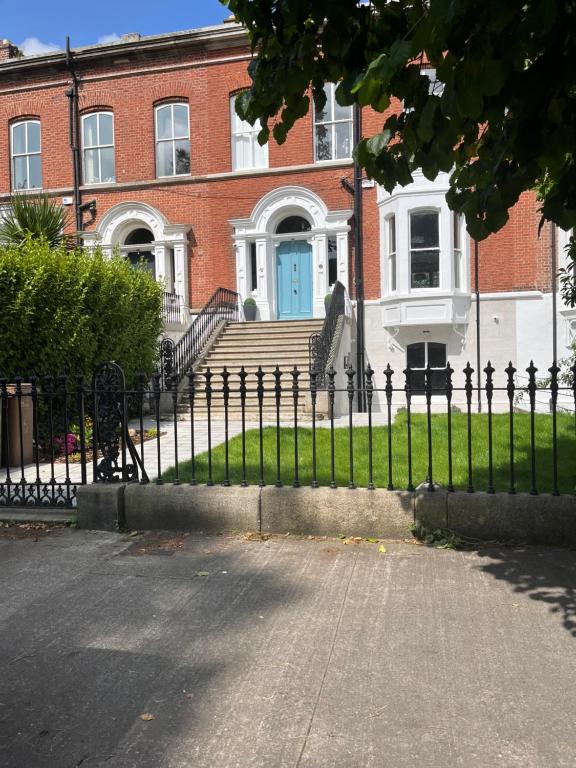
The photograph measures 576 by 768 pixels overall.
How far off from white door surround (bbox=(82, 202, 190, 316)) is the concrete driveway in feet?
48.8

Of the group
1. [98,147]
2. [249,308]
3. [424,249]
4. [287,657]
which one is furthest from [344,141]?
[287,657]

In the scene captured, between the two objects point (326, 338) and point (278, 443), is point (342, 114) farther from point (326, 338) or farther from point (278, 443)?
point (278, 443)

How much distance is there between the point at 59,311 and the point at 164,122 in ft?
37.9

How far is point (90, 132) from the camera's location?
67.0ft

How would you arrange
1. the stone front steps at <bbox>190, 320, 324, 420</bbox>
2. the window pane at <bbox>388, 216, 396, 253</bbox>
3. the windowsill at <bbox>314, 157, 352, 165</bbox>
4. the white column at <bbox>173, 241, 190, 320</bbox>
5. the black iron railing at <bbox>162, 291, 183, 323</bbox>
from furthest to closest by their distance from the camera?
1. the white column at <bbox>173, 241, 190, 320</bbox>
2. the windowsill at <bbox>314, 157, 352, 165</bbox>
3. the window pane at <bbox>388, 216, 396, 253</bbox>
4. the black iron railing at <bbox>162, 291, 183, 323</bbox>
5. the stone front steps at <bbox>190, 320, 324, 420</bbox>

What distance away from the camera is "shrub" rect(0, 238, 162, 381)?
396 inches

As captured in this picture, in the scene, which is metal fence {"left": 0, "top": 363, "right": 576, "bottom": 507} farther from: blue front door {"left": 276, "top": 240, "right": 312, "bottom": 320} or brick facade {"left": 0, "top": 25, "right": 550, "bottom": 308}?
brick facade {"left": 0, "top": 25, "right": 550, "bottom": 308}

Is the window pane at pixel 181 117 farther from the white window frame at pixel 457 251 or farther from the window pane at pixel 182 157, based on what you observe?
the white window frame at pixel 457 251

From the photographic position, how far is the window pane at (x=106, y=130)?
20.3 metres

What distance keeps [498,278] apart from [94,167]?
12.3m

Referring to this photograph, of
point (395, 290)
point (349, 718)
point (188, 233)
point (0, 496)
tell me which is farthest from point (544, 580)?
point (188, 233)

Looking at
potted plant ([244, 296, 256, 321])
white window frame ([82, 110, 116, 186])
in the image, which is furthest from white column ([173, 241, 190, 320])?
white window frame ([82, 110, 116, 186])

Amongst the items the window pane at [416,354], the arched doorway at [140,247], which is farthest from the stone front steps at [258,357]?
the arched doorway at [140,247]

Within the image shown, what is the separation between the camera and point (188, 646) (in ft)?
12.2
